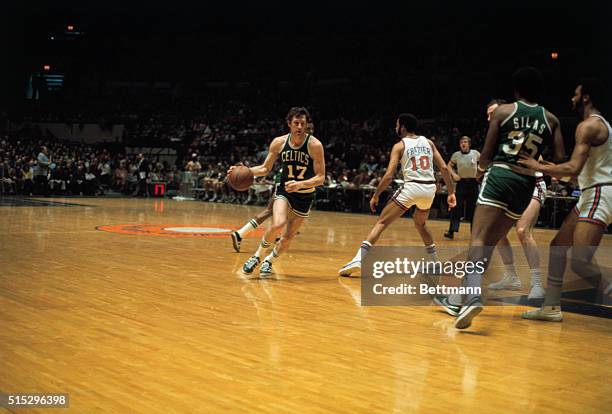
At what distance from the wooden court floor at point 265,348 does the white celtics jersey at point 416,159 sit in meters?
1.19

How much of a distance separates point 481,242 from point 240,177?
321 cm

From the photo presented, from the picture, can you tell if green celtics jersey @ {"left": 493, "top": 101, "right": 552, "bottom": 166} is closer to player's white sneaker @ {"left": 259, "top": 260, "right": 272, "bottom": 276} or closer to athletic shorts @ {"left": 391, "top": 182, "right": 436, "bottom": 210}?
athletic shorts @ {"left": 391, "top": 182, "right": 436, "bottom": 210}

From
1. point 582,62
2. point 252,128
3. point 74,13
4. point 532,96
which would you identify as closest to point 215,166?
point 252,128

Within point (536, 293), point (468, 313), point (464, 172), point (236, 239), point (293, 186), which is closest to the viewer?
point (468, 313)

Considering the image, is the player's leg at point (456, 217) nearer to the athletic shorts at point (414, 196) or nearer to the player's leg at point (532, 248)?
the athletic shorts at point (414, 196)

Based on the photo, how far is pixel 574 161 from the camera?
178 inches

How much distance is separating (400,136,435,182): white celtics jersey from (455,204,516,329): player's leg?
7.11ft

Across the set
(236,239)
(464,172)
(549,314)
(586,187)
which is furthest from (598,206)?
(464,172)

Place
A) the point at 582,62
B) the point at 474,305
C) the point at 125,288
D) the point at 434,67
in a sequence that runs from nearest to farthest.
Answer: the point at 474,305
the point at 125,288
the point at 582,62
the point at 434,67

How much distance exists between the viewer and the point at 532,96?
466 cm

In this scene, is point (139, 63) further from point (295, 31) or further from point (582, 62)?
point (582, 62)

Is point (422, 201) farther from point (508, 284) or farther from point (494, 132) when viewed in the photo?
point (494, 132)

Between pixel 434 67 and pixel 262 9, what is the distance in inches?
400

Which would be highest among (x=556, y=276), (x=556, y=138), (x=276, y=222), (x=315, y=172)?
(x=556, y=138)
